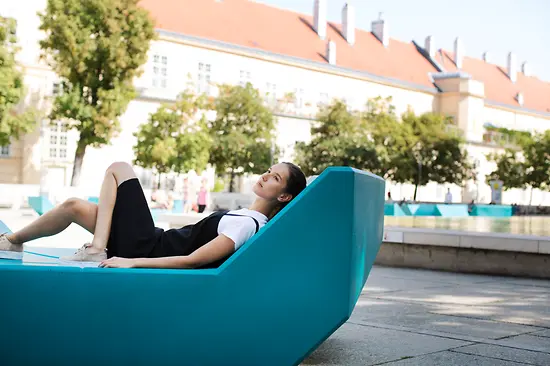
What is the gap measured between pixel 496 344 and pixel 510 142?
72406mm

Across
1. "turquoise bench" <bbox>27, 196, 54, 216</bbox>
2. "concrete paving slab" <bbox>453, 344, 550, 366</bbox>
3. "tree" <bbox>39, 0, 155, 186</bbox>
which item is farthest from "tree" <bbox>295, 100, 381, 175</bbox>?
"concrete paving slab" <bbox>453, 344, 550, 366</bbox>

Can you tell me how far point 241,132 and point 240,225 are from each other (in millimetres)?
41307

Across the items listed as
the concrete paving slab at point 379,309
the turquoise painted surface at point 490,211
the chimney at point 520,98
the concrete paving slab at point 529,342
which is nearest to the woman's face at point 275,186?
the concrete paving slab at point 529,342

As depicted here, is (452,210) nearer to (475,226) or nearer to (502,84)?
(475,226)

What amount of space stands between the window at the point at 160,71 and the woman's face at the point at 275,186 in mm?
48660

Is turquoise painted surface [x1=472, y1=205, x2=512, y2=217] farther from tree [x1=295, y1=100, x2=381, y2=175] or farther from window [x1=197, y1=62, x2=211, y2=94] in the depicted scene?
window [x1=197, y1=62, x2=211, y2=94]

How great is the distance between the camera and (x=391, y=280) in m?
10.5

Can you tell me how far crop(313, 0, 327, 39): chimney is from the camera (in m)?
68.8

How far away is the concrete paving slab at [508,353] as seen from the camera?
5.31 meters

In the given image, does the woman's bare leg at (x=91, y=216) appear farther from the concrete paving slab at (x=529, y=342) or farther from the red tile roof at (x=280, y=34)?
the red tile roof at (x=280, y=34)

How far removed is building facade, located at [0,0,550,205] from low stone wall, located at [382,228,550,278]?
24.4 metres

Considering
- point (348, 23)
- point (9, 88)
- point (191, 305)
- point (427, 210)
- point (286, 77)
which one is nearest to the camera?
point (191, 305)

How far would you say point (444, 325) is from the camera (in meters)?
6.80

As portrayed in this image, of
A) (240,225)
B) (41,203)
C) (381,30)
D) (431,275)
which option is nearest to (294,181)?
(240,225)
